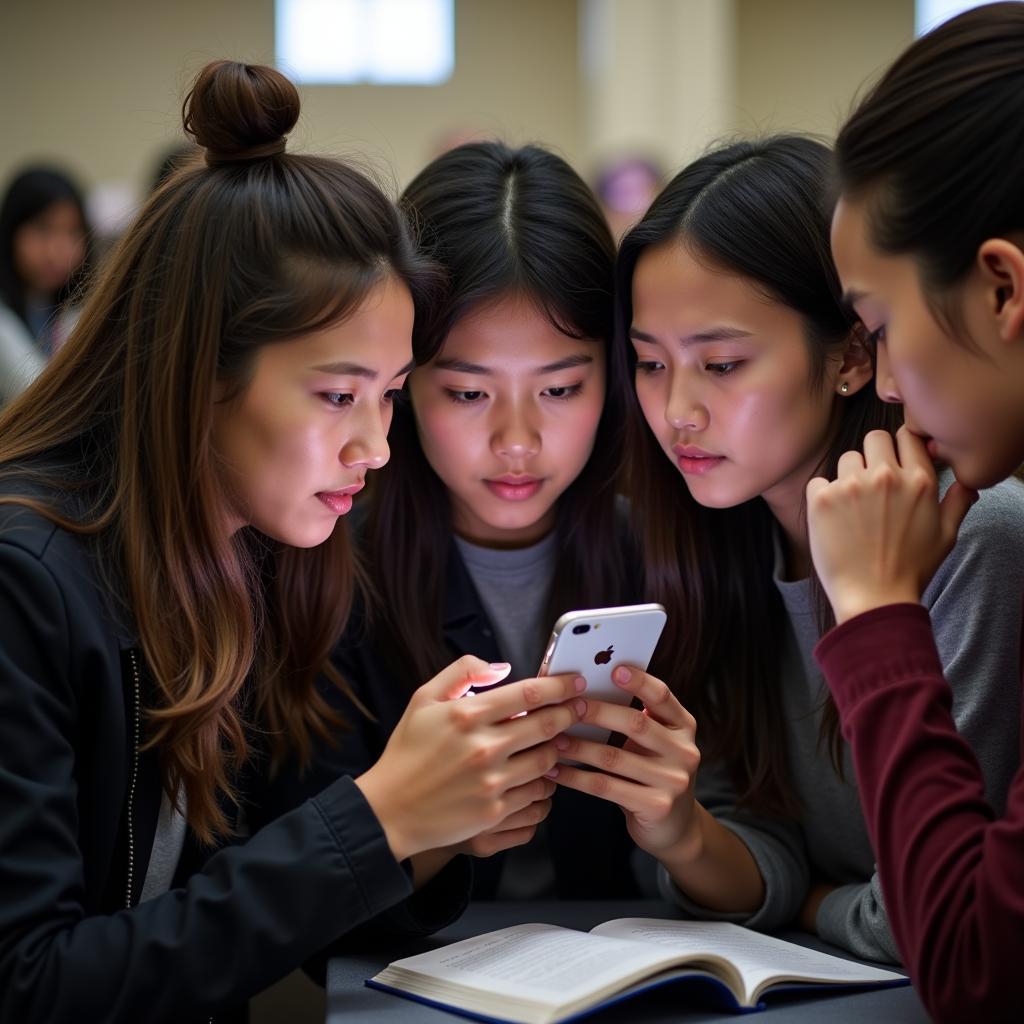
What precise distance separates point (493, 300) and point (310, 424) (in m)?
0.41

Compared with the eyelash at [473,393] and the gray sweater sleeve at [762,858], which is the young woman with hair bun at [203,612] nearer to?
the eyelash at [473,393]

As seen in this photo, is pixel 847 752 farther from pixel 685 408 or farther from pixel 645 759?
pixel 685 408

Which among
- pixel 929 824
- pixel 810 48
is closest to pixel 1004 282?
pixel 929 824

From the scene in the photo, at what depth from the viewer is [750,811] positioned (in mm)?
1627

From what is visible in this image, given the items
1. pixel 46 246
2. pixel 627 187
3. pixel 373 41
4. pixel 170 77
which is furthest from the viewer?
pixel 373 41

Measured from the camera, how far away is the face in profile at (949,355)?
3.61 ft

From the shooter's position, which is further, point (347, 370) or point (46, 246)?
point (46, 246)

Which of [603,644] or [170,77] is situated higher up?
[170,77]

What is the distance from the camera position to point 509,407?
66.3 inches

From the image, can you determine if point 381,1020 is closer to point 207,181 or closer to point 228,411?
point 228,411

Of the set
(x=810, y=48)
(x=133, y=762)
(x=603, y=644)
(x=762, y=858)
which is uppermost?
(x=810, y=48)

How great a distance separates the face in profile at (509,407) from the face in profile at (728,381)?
0.14 meters

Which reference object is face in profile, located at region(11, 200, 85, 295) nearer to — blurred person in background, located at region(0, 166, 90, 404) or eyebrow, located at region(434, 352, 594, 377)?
blurred person in background, located at region(0, 166, 90, 404)

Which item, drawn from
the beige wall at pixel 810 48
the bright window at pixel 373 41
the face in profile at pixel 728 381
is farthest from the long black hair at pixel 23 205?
the beige wall at pixel 810 48
